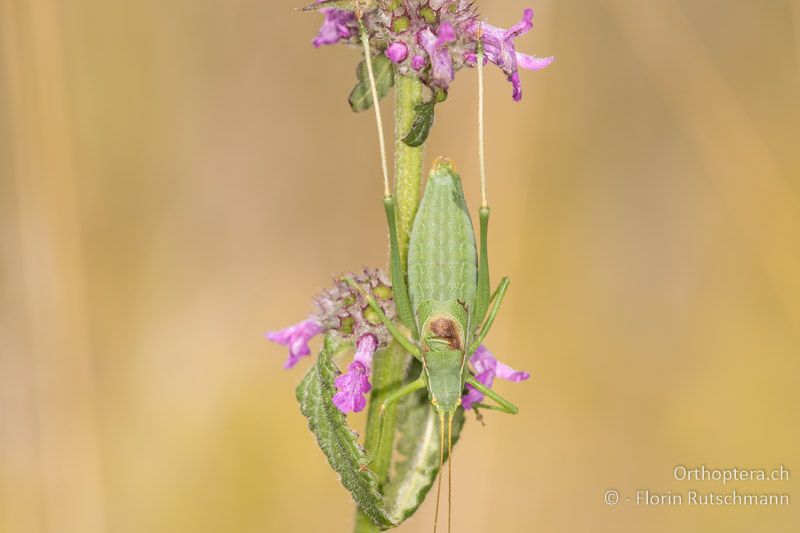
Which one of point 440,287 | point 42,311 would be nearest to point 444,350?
point 440,287

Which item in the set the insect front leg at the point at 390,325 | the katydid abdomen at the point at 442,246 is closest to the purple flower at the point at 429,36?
the katydid abdomen at the point at 442,246

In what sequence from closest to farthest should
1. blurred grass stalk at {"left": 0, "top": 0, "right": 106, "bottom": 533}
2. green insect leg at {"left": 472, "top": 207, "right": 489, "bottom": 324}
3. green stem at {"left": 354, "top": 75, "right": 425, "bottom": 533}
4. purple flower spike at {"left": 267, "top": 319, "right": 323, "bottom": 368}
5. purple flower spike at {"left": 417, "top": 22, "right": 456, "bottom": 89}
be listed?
purple flower spike at {"left": 417, "top": 22, "right": 456, "bottom": 89} < green stem at {"left": 354, "top": 75, "right": 425, "bottom": 533} < green insect leg at {"left": 472, "top": 207, "right": 489, "bottom": 324} < purple flower spike at {"left": 267, "top": 319, "right": 323, "bottom": 368} < blurred grass stalk at {"left": 0, "top": 0, "right": 106, "bottom": 533}

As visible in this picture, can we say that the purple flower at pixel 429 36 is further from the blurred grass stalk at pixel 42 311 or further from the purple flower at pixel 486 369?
the blurred grass stalk at pixel 42 311

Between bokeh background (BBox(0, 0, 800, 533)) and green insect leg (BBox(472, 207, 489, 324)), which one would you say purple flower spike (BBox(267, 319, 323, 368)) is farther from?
bokeh background (BBox(0, 0, 800, 533))

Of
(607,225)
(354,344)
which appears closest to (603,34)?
(607,225)

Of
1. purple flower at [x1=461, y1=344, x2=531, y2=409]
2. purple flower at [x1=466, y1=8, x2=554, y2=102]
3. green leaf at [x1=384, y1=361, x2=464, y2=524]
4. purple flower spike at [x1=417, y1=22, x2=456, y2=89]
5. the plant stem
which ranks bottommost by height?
green leaf at [x1=384, y1=361, x2=464, y2=524]

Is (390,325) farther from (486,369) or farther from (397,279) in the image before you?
(486,369)

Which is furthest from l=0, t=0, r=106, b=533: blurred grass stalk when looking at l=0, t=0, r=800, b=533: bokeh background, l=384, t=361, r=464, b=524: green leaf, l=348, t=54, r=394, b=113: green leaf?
l=348, t=54, r=394, b=113: green leaf
